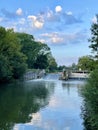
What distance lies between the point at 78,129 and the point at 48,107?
11307mm

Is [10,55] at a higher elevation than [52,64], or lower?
lower

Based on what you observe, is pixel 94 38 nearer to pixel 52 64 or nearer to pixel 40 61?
pixel 40 61

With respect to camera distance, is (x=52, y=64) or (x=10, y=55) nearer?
(x=10, y=55)

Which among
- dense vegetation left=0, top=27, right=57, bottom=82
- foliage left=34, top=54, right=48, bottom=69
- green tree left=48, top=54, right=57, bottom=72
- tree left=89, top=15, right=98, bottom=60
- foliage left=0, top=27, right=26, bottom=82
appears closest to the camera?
tree left=89, top=15, right=98, bottom=60

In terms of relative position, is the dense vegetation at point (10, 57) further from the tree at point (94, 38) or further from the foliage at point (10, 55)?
the tree at point (94, 38)

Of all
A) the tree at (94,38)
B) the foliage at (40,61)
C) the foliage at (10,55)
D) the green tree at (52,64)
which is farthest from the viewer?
the green tree at (52,64)

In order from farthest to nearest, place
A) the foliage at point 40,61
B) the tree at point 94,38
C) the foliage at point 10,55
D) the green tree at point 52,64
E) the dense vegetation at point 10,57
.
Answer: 1. the green tree at point 52,64
2. the foliage at point 40,61
3. the foliage at point 10,55
4. the dense vegetation at point 10,57
5. the tree at point 94,38

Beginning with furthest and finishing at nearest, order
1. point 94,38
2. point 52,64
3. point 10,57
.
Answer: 1. point 52,64
2. point 10,57
3. point 94,38

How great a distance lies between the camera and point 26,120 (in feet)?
82.0

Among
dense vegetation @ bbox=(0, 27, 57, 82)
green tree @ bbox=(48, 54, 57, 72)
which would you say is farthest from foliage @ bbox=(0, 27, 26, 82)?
green tree @ bbox=(48, 54, 57, 72)

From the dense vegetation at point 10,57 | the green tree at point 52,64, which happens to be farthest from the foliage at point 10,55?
the green tree at point 52,64

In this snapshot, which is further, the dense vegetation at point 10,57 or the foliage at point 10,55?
the foliage at point 10,55

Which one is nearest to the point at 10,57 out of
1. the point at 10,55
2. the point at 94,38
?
the point at 10,55

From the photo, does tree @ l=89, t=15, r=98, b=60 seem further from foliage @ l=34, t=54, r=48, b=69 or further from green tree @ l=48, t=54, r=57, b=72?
green tree @ l=48, t=54, r=57, b=72
